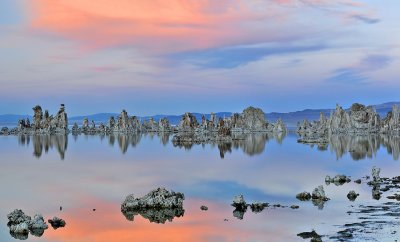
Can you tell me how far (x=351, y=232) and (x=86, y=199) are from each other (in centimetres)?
2248

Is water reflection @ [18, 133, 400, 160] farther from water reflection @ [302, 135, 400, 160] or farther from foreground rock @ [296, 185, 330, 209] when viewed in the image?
foreground rock @ [296, 185, 330, 209]

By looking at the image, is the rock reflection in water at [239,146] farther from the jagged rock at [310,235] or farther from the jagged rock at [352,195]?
the jagged rock at [310,235]

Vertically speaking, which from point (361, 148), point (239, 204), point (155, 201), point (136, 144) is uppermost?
point (136, 144)

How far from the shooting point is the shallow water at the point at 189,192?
30.1 meters

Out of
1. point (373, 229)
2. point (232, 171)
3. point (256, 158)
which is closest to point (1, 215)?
point (373, 229)

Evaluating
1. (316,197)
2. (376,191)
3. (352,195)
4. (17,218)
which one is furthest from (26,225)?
(376,191)

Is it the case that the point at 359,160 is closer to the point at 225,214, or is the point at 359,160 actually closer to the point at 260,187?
the point at 260,187

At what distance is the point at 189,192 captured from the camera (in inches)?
1829

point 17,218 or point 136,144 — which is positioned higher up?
point 136,144

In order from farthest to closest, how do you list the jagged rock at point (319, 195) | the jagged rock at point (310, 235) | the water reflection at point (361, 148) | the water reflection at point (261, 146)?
the water reflection at point (261, 146) < the water reflection at point (361, 148) < the jagged rock at point (319, 195) < the jagged rock at point (310, 235)

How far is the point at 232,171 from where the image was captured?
6531cm

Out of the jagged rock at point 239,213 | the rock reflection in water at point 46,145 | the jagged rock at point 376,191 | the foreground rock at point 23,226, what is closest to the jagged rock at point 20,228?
the foreground rock at point 23,226

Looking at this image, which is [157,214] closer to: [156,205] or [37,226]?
[156,205]

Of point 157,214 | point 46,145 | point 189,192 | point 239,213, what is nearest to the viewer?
point 157,214
